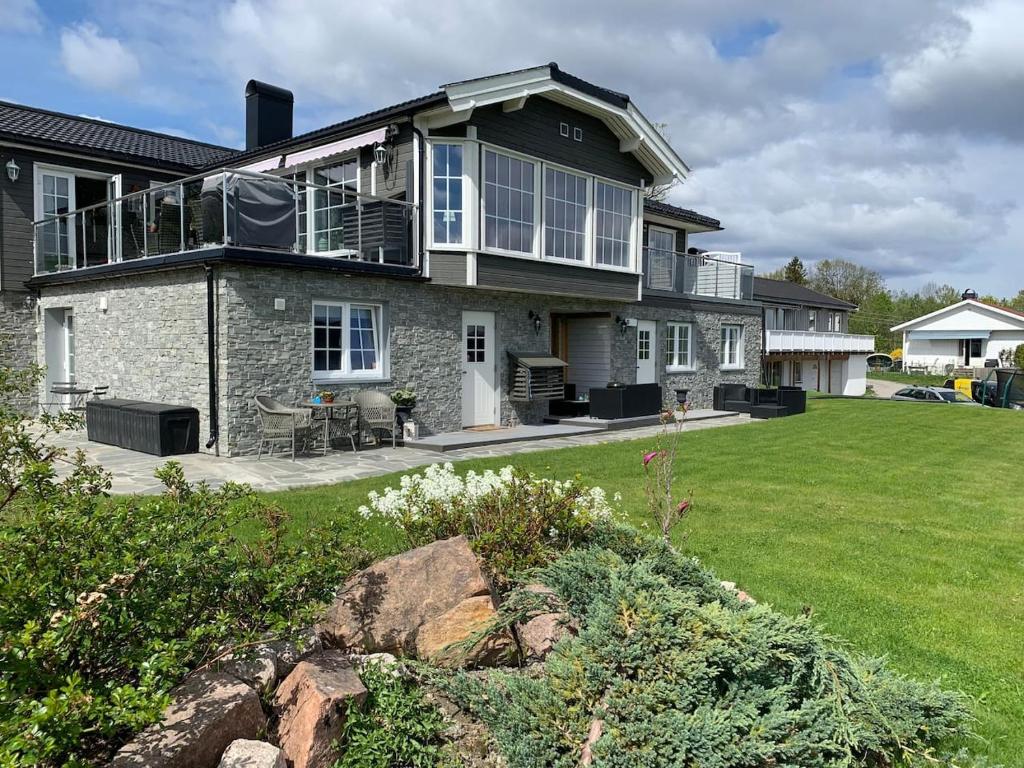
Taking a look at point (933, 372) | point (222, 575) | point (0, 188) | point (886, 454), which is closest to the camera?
point (222, 575)

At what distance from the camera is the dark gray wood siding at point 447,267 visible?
14.1 metres

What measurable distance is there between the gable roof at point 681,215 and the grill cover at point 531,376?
26.5 feet

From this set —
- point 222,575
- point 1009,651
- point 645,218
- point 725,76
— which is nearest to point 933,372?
point 645,218

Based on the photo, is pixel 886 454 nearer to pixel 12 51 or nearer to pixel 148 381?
pixel 148 381

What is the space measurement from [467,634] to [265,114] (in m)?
19.7

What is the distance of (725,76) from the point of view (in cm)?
1642

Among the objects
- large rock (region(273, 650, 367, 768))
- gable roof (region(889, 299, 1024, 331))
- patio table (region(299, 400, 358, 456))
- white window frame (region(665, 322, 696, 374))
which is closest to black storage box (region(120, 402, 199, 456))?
patio table (region(299, 400, 358, 456))

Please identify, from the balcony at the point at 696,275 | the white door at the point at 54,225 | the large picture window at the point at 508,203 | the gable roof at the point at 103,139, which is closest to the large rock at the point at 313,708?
the large picture window at the point at 508,203

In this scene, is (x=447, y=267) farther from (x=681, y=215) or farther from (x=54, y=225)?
(x=681, y=215)

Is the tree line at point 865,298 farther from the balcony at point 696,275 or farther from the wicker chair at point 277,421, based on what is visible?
the wicker chair at point 277,421

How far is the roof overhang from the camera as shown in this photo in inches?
525

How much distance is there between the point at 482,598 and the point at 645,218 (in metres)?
21.1

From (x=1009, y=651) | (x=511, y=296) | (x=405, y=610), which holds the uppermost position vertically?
(x=511, y=296)

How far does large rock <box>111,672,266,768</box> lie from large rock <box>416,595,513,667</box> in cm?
95
